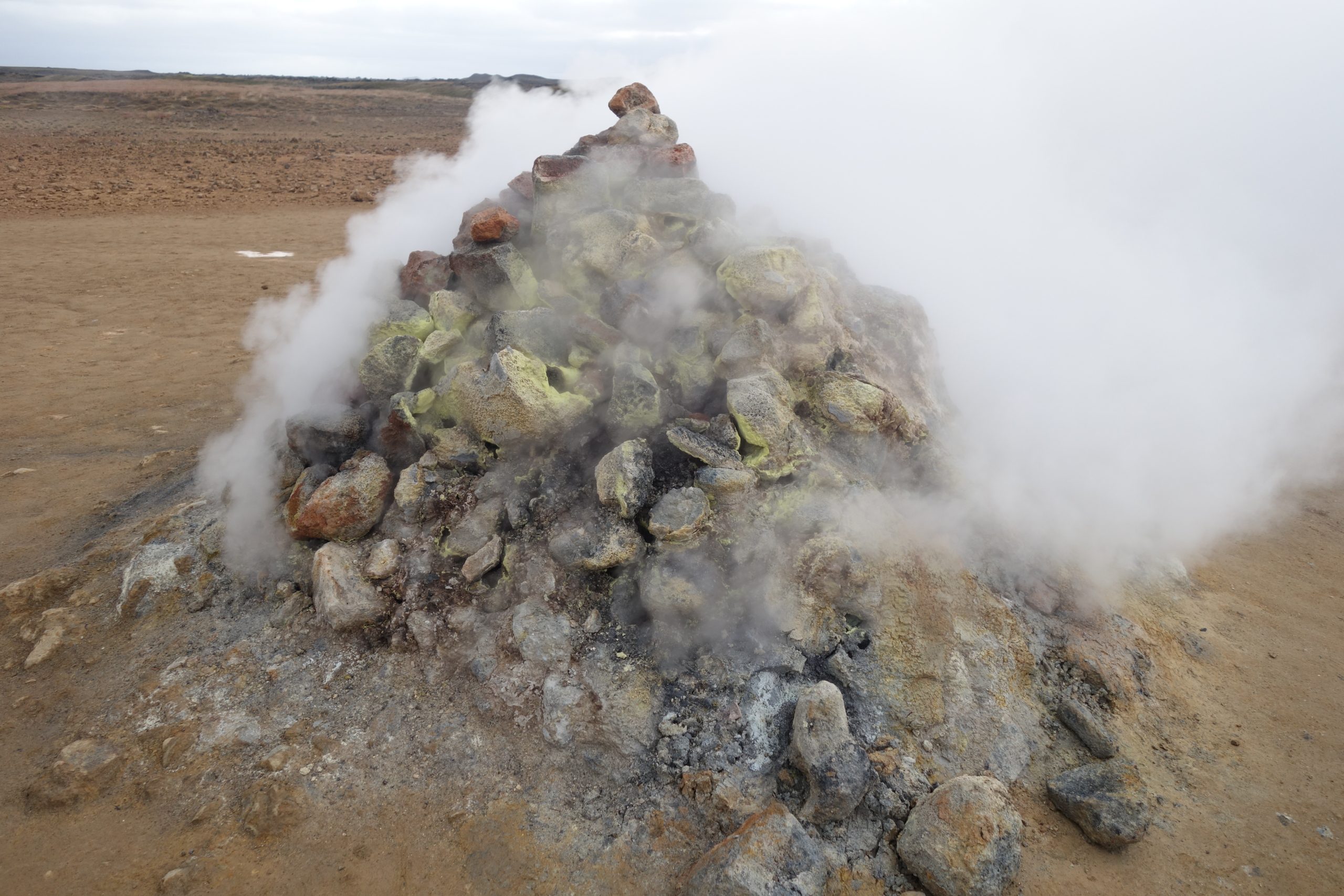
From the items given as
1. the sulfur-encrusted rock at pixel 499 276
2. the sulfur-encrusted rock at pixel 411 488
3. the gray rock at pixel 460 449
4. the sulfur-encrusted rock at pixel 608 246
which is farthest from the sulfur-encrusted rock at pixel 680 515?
the sulfur-encrusted rock at pixel 499 276

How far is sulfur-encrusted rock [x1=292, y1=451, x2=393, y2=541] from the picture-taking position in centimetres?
337

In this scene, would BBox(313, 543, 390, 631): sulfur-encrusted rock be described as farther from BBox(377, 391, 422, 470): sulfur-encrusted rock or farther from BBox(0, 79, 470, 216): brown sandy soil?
BBox(0, 79, 470, 216): brown sandy soil

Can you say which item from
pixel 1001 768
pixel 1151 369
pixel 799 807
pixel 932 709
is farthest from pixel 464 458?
pixel 1151 369

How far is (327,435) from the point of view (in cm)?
364

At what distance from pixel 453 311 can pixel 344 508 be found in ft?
3.80

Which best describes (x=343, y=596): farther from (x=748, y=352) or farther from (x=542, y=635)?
(x=748, y=352)

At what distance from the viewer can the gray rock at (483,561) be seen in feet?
10.3

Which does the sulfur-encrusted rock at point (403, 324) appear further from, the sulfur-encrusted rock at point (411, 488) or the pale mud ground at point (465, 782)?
the pale mud ground at point (465, 782)

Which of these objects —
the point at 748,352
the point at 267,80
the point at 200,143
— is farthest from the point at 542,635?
the point at 267,80

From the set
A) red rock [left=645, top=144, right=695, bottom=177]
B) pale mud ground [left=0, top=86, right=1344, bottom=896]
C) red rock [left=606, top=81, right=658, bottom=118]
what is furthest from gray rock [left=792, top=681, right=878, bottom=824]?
red rock [left=606, top=81, right=658, bottom=118]

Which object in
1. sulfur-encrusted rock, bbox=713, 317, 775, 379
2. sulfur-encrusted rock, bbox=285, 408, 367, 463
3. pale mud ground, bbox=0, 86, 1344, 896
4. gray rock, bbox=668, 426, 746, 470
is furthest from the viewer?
sulfur-encrusted rock, bbox=285, 408, 367, 463

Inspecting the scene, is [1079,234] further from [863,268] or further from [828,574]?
[828,574]

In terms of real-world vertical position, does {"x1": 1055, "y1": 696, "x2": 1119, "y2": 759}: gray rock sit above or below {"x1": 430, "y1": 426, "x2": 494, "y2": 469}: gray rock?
below

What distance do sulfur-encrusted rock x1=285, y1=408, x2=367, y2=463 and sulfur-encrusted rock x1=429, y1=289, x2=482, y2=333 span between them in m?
0.65
